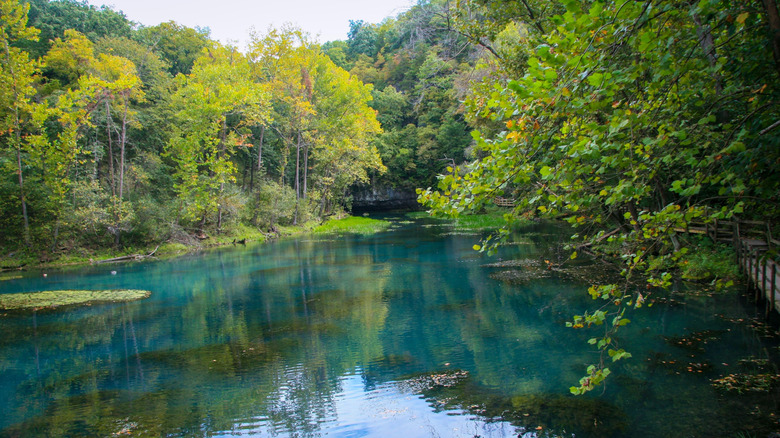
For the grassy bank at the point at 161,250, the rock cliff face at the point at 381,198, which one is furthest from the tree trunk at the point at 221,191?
the rock cliff face at the point at 381,198

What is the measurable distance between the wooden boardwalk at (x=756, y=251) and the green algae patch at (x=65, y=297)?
15.7 m

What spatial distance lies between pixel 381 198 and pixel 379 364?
46800 millimetres

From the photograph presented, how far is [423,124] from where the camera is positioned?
51.1 meters

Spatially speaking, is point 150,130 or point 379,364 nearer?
point 379,364

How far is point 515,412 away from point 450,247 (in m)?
15.8

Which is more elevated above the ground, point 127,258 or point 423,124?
point 423,124

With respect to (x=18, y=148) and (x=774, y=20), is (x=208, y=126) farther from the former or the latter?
(x=774, y=20)

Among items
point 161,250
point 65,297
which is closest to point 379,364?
point 65,297

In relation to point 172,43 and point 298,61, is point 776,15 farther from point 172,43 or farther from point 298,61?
point 172,43

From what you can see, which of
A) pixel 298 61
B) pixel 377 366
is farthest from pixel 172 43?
pixel 377 366

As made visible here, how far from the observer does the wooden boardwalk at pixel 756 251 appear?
301 inches

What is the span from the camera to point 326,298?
42.6 ft

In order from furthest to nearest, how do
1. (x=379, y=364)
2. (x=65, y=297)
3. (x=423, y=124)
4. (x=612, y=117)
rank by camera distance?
1. (x=423, y=124)
2. (x=65, y=297)
3. (x=379, y=364)
4. (x=612, y=117)

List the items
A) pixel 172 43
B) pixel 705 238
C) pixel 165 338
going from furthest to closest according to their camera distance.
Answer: pixel 172 43 → pixel 705 238 → pixel 165 338
